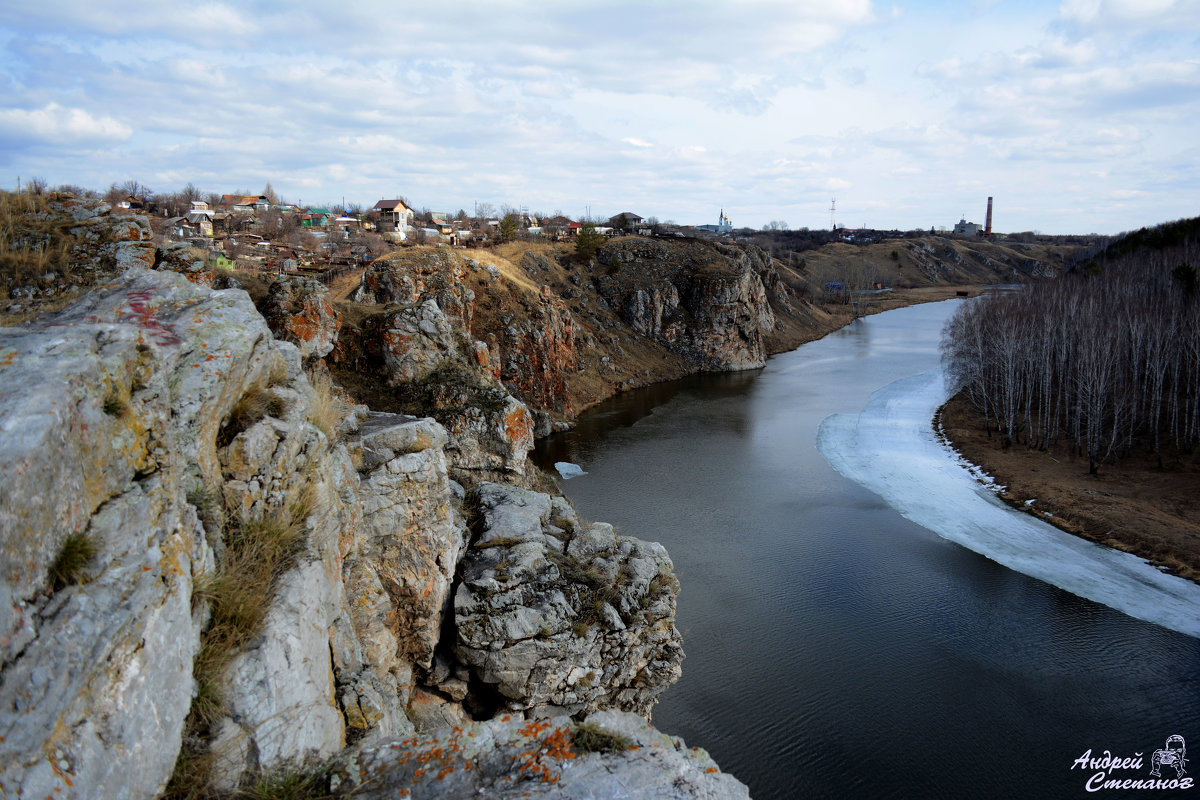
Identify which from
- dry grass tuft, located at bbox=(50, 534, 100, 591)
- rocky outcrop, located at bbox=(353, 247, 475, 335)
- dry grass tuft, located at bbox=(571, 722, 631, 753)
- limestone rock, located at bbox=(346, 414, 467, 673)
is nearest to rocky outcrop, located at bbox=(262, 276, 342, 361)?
limestone rock, located at bbox=(346, 414, 467, 673)

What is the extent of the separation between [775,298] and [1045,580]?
258 ft

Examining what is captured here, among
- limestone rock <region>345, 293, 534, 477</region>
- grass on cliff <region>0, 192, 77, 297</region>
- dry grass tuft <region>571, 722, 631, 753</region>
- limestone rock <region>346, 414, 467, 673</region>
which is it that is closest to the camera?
dry grass tuft <region>571, 722, 631, 753</region>

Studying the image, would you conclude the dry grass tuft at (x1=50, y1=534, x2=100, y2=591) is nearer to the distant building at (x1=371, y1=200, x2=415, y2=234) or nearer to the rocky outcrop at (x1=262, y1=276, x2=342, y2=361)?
the rocky outcrop at (x1=262, y1=276, x2=342, y2=361)

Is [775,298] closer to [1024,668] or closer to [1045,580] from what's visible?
[1045,580]

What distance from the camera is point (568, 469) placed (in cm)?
3634

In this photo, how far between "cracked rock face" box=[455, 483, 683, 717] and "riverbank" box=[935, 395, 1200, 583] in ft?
75.6

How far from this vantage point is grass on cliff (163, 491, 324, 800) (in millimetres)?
6254

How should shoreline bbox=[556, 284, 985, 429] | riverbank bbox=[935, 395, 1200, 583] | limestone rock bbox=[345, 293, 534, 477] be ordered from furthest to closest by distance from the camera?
shoreline bbox=[556, 284, 985, 429], riverbank bbox=[935, 395, 1200, 583], limestone rock bbox=[345, 293, 534, 477]

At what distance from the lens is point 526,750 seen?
25.7 ft

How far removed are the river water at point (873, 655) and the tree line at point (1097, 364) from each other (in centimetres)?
1610

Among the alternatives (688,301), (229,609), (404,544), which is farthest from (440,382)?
(688,301)
